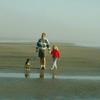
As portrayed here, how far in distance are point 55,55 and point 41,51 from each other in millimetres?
1124

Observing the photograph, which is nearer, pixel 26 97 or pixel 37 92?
pixel 26 97

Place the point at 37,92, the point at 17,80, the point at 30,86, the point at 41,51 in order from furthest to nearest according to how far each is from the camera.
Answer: the point at 41,51 → the point at 17,80 → the point at 30,86 → the point at 37,92

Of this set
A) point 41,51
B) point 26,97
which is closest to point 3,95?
point 26,97

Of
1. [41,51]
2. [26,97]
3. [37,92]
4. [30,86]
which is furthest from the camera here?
[41,51]

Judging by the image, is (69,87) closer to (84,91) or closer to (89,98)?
(84,91)

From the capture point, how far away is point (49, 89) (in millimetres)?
18109

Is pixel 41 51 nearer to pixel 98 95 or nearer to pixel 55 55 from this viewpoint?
pixel 55 55

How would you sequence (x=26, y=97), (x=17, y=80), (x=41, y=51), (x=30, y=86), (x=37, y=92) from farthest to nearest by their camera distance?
(x=41, y=51) < (x=17, y=80) < (x=30, y=86) < (x=37, y=92) < (x=26, y=97)

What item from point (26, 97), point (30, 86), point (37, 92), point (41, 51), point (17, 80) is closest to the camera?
point (26, 97)

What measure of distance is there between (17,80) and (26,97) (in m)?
4.87

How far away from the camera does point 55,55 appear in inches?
931

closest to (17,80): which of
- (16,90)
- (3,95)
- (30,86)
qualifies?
(30,86)

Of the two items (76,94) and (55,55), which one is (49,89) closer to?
(76,94)

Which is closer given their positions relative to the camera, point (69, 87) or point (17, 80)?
point (69, 87)
